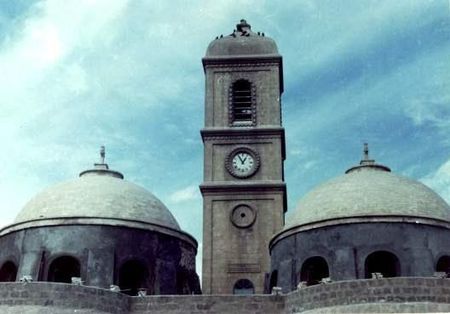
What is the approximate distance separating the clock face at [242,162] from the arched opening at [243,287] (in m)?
5.53

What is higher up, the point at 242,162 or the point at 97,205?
the point at 242,162

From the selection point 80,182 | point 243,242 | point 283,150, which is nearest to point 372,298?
point 80,182

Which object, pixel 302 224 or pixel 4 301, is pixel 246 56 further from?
pixel 4 301

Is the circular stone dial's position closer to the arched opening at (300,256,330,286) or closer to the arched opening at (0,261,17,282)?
the arched opening at (300,256,330,286)

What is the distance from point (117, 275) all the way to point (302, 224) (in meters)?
6.92

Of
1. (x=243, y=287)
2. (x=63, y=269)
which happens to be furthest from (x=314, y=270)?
(x=243, y=287)

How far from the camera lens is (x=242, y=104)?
43.6 meters

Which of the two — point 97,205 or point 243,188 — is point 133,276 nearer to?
point 97,205

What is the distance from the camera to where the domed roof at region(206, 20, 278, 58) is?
4466 centimetres

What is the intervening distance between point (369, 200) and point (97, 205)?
10017 mm

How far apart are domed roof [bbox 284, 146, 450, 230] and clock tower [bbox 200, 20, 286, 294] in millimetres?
8676

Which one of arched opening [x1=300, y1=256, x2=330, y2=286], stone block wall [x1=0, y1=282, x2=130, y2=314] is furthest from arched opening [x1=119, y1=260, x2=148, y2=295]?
arched opening [x1=300, y1=256, x2=330, y2=286]

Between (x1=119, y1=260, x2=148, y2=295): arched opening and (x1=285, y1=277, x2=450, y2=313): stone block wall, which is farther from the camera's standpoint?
(x1=119, y1=260, x2=148, y2=295): arched opening

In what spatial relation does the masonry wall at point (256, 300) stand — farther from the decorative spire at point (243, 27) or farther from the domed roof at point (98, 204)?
the decorative spire at point (243, 27)
